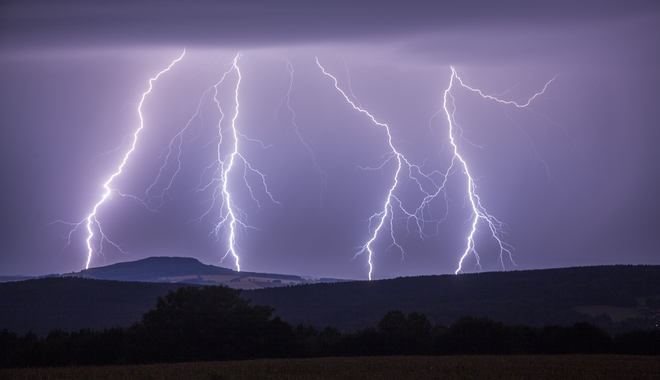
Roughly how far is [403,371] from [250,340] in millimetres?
9736

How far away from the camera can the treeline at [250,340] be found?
22.9 meters

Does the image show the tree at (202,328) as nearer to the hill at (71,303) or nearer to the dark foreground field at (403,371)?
the dark foreground field at (403,371)

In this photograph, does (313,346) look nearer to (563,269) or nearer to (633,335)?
(633,335)

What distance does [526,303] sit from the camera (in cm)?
5594

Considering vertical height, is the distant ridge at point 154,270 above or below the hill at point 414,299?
above

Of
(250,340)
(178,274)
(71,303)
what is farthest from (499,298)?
(178,274)

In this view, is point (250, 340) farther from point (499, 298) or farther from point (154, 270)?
point (154, 270)

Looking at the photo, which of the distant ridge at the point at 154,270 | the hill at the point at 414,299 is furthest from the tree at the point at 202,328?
the distant ridge at the point at 154,270

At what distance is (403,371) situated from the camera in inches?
630

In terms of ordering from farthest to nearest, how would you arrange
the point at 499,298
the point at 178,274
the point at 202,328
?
the point at 178,274 < the point at 499,298 < the point at 202,328

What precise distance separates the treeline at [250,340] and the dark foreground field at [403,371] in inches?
216

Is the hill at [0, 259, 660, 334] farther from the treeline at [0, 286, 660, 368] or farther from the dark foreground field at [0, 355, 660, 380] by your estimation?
the dark foreground field at [0, 355, 660, 380]

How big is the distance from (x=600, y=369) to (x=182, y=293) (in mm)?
16985

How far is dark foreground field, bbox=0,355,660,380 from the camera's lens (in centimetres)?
1484
